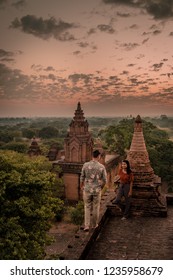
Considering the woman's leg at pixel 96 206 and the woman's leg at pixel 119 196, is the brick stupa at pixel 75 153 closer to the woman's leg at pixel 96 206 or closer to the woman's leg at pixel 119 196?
the woman's leg at pixel 119 196

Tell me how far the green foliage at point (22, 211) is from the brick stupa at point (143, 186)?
365cm

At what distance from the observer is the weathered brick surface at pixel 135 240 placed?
23.6 feet

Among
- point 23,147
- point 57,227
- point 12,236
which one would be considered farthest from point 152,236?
point 23,147

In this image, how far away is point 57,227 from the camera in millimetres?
26266

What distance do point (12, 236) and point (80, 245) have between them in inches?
167

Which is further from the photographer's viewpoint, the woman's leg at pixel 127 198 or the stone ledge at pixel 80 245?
the woman's leg at pixel 127 198

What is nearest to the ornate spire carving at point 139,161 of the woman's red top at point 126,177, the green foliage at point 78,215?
the woman's red top at point 126,177

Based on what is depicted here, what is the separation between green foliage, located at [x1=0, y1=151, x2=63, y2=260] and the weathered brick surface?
3.36 metres

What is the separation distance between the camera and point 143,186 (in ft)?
33.7

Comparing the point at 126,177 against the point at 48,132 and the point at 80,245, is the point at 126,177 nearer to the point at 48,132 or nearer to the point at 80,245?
the point at 80,245

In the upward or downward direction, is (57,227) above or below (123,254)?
below

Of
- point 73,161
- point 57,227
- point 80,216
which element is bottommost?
point 57,227

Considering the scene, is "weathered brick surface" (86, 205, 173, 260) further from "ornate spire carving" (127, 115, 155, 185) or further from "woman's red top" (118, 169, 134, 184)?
"ornate spire carving" (127, 115, 155, 185)
